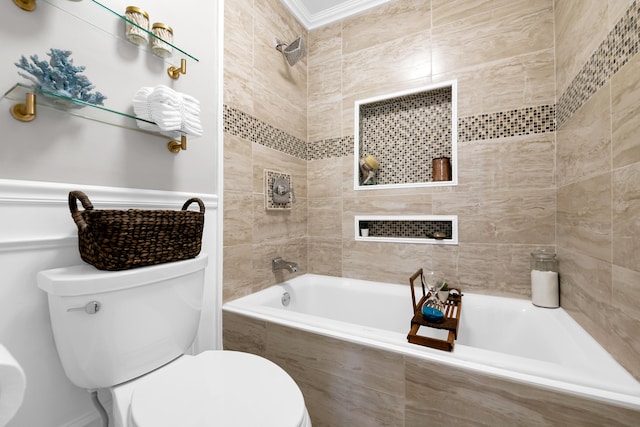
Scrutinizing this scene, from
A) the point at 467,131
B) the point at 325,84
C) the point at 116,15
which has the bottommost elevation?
the point at 467,131

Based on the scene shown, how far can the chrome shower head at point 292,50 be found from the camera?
183 centimetres

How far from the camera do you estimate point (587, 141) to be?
1129 mm

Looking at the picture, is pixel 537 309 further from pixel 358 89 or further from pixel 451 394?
pixel 358 89

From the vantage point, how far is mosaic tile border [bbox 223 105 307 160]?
155 cm

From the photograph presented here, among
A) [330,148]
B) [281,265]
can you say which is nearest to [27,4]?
[281,265]

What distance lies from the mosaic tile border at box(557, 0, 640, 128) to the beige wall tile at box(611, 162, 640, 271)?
1.18 ft

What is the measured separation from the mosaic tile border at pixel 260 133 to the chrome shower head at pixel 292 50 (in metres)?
0.50

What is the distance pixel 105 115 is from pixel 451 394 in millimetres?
1568

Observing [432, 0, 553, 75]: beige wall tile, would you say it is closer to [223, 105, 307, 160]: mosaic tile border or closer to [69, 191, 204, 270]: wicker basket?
[223, 105, 307, 160]: mosaic tile border

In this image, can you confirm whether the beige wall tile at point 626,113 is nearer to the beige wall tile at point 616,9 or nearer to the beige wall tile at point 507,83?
the beige wall tile at point 616,9

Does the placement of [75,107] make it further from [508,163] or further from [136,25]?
[508,163]

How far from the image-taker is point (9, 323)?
2.59ft

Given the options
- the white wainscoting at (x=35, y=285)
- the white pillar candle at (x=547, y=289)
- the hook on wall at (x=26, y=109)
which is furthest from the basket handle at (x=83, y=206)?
the white pillar candle at (x=547, y=289)

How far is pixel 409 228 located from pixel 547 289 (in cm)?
81
